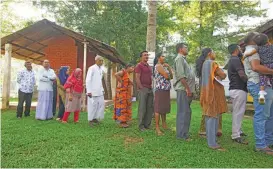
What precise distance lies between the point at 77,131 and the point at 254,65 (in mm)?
3976

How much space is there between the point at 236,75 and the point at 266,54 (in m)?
0.86

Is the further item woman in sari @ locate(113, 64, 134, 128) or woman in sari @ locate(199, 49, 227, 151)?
woman in sari @ locate(113, 64, 134, 128)

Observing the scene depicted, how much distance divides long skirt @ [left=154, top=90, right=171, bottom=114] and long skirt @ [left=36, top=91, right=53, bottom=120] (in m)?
3.87

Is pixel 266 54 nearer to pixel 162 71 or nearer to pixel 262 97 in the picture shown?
pixel 262 97

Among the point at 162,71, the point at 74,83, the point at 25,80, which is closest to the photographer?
→ the point at 162,71

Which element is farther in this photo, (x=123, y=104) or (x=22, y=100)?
(x=22, y=100)

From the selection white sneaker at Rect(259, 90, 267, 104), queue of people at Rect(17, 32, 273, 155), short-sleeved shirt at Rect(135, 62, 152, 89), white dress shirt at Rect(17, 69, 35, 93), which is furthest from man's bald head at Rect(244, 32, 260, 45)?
white dress shirt at Rect(17, 69, 35, 93)

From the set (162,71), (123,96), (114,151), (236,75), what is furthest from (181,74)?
(123,96)

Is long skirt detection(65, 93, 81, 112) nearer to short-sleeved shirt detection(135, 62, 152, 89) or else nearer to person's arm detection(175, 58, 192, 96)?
short-sleeved shirt detection(135, 62, 152, 89)

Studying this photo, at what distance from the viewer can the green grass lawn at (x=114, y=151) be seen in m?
4.22

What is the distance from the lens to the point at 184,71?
5.77 metres

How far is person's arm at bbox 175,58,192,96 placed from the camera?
5.57 m

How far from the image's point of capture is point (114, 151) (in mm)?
4793

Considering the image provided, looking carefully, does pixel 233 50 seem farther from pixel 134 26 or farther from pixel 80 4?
pixel 80 4
